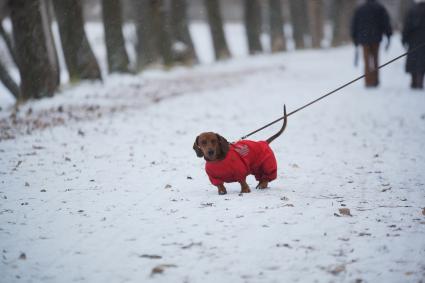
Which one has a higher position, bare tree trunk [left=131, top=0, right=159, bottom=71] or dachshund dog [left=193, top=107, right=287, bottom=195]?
bare tree trunk [left=131, top=0, right=159, bottom=71]

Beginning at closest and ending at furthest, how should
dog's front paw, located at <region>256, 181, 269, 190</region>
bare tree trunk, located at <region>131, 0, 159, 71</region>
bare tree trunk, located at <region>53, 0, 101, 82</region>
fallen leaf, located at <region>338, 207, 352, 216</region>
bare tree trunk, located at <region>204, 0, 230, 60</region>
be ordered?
fallen leaf, located at <region>338, 207, 352, 216</region>, dog's front paw, located at <region>256, 181, 269, 190</region>, bare tree trunk, located at <region>53, 0, 101, 82</region>, bare tree trunk, located at <region>131, 0, 159, 71</region>, bare tree trunk, located at <region>204, 0, 230, 60</region>

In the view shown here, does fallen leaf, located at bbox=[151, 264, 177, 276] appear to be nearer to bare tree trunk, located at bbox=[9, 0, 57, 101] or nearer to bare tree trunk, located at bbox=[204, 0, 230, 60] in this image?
bare tree trunk, located at bbox=[9, 0, 57, 101]

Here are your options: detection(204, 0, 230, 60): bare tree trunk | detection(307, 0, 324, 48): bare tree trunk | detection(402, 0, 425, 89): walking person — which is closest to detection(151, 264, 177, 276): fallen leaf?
detection(402, 0, 425, 89): walking person

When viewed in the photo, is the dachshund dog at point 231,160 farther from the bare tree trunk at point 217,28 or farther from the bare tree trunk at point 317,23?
the bare tree trunk at point 317,23

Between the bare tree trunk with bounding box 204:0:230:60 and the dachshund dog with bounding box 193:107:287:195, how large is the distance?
2059 cm

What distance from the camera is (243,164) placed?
515 cm

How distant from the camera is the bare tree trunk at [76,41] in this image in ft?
45.7

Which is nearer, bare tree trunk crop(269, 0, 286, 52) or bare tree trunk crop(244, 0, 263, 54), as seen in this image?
bare tree trunk crop(244, 0, 263, 54)

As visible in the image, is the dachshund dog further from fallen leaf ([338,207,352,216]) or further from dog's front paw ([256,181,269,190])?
fallen leaf ([338,207,352,216])

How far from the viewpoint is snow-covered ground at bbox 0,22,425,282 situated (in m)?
3.39

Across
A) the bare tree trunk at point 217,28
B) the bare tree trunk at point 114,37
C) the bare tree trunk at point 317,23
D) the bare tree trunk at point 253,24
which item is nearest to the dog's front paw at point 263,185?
the bare tree trunk at point 114,37

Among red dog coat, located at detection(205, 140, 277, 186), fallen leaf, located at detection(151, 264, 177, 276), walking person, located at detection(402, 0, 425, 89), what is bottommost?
fallen leaf, located at detection(151, 264, 177, 276)

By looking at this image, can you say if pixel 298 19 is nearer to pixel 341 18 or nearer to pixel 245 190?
pixel 341 18

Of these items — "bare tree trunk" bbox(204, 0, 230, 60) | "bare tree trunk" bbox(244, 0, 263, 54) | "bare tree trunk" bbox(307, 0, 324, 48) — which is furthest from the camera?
"bare tree trunk" bbox(307, 0, 324, 48)
